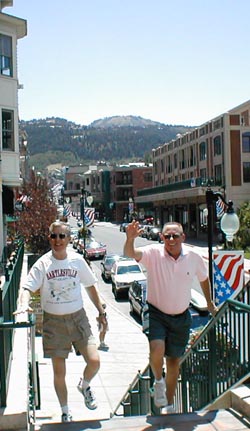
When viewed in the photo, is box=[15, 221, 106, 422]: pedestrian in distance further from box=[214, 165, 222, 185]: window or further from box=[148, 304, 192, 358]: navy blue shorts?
box=[214, 165, 222, 185]: window

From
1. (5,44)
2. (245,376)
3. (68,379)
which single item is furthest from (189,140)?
(245,376)

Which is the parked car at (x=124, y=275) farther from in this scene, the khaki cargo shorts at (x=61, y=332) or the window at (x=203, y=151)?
the window at (x=203, y=151)

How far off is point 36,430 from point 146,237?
192 feet

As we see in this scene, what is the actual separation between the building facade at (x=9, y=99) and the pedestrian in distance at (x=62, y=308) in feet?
48.9

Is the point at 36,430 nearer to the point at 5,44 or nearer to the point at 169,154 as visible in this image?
the point at 5,44

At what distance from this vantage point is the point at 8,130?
21.1 meters

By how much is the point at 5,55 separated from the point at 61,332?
54.2 ft

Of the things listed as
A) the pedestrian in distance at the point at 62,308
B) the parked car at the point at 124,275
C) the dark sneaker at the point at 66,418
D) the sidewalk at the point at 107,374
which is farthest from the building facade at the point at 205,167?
the dark sneaker at the point at 66,418

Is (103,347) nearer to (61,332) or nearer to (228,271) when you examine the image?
(228,271)

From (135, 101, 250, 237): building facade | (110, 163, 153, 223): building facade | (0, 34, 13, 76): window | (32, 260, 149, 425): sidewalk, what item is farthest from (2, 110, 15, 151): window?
(110, 163, 153, 223): building facade

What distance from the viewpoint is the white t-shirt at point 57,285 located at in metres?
5.55

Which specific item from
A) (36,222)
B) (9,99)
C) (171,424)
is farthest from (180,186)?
(171,424)

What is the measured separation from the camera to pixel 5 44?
803 inches

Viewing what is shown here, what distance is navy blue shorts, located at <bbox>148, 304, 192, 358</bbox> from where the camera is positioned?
5.82 m
